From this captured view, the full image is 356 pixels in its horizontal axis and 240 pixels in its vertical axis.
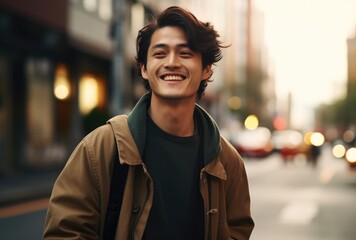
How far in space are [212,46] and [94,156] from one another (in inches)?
26.9

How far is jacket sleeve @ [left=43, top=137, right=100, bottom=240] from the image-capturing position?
2.46m

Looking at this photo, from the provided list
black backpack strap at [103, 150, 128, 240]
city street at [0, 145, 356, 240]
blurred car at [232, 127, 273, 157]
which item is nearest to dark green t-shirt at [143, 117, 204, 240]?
black backpack strap at [103, 150, 128, 240]

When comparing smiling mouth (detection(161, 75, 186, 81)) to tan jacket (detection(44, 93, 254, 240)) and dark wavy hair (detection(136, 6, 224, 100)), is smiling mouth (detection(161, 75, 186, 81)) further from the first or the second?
tan jacket (detection(44, 93, 254, 240))

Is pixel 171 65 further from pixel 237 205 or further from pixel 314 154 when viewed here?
pixel 314 154

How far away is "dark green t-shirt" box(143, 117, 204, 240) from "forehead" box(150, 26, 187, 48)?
1.06 ft

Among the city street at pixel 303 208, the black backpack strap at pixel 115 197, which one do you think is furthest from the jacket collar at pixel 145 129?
the city street at pixel 303 208

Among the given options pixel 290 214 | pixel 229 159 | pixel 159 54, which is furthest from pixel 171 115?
pixel 290 214

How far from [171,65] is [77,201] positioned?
634mm

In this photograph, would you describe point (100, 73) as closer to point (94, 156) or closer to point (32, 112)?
point (32, 112)

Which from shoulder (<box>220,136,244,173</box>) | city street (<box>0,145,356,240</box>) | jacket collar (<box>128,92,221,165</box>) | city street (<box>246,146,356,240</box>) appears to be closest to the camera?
jacket collar (<box>128,92,221,165</box>)

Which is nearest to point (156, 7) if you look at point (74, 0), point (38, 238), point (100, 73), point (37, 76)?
point (100, 73)

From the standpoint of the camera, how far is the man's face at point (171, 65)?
2648 millimetres

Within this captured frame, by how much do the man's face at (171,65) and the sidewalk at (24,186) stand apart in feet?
37.0

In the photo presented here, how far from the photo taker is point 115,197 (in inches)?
98.5
